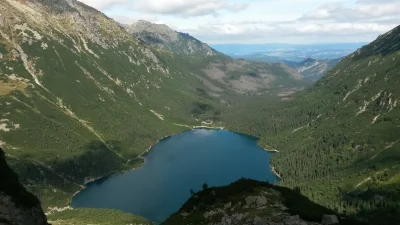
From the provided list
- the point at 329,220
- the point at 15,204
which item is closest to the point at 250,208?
the point at 329,220

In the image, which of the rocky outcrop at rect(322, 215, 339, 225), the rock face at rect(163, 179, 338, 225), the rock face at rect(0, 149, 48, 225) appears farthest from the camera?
the rock face at rect(163, 179, 338, 225)

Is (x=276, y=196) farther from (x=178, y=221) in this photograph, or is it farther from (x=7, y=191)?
(x=7, y=191)

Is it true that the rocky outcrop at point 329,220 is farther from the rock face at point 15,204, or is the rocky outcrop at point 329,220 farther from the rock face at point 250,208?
the rock face at point 15,204

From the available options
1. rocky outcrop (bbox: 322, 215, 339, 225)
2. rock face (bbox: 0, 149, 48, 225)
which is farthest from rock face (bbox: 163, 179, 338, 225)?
rock face (bbox: 0, 149, 48, 225)

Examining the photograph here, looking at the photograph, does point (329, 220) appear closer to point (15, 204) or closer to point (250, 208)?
point (250, 208)

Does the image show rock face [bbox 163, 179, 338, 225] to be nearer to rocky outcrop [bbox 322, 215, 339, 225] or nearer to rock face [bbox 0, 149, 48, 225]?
rocky outcrop [bbox 322, 215, 339, 225]

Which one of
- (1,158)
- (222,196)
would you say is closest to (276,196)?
(222,196)

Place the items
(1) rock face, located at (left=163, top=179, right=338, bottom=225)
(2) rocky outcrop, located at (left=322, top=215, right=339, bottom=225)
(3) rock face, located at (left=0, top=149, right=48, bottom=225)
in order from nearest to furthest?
1. (3) rock face, located at (left=0, top=149, right=48, bottom=225)
2. (2) rocky outcrop, located at (left=322, top=215, right=339, bottom=225)
3. (1) rock face, located at (left=163, top=179, right=338, bottom=225)
